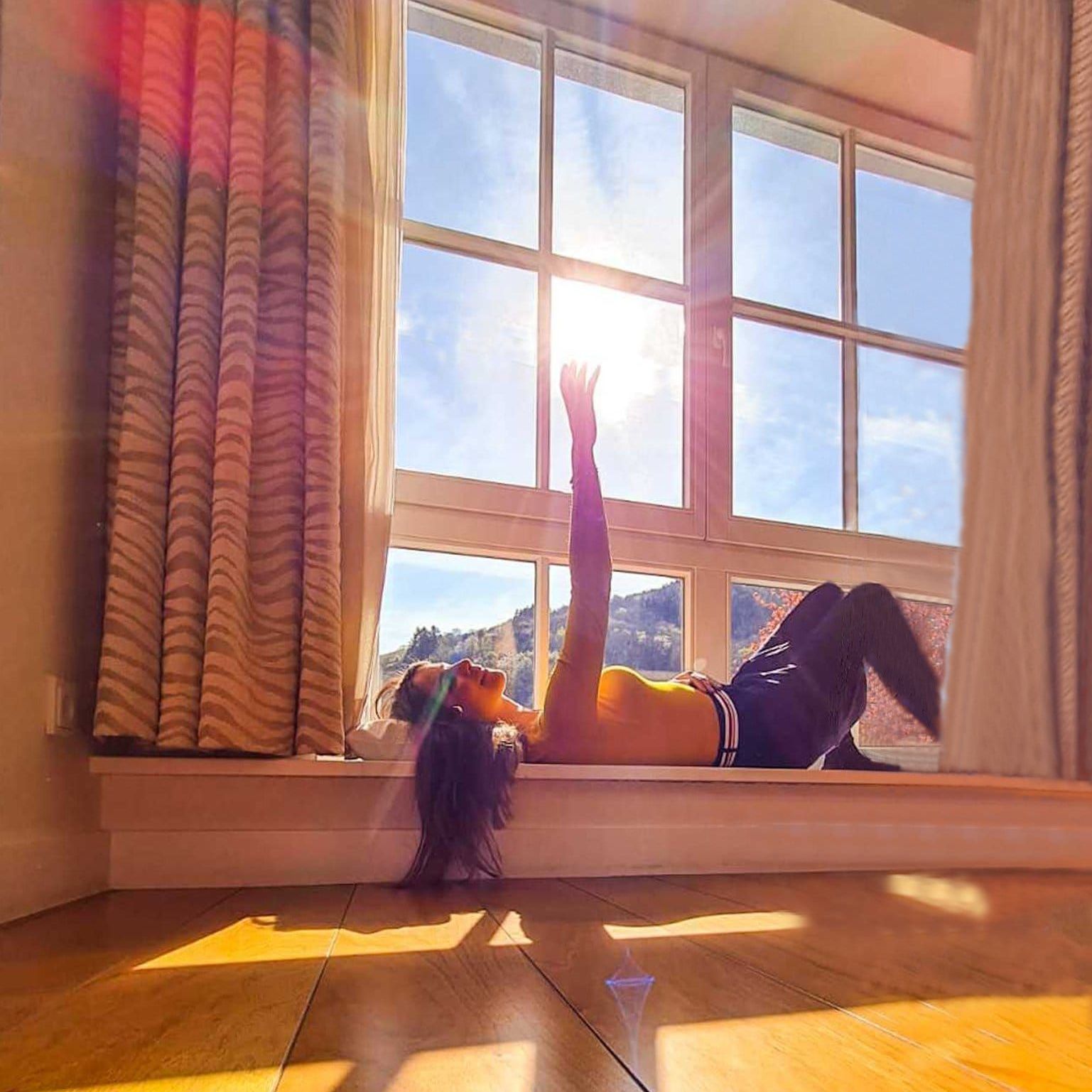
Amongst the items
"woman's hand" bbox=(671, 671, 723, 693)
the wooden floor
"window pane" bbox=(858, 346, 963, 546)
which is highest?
"window pane" bbox=(858, 346, 963, 546)

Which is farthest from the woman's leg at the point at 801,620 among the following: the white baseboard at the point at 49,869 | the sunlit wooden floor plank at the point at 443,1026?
the white baseboard at the point at 49,869

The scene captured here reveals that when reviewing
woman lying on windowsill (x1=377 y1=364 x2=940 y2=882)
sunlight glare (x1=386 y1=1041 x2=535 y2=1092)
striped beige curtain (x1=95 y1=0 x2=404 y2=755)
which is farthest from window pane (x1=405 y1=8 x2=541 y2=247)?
sunlight glare (x1=386 y1=1041 x2=535 y2=1092)

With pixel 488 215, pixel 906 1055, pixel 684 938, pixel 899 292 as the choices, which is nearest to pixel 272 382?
pixel 488 215

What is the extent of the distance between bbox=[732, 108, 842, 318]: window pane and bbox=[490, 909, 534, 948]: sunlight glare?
164cm

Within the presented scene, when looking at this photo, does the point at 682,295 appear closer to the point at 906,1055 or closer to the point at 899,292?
the point at 899,292

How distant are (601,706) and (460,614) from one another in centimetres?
36

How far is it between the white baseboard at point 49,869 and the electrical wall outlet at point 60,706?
0.47ft

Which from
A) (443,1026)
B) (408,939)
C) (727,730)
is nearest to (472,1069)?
(443,1026)

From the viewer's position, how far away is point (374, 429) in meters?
1.68

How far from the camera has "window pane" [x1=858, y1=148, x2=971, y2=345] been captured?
1.63m

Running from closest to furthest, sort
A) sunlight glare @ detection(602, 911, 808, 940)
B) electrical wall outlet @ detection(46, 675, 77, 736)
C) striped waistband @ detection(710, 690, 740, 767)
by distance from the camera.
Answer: sunlight glare @ detection(602, 911, 808, 940) < electrical wall outlet @ detection(46, 675, 77, 736) < striped waistband @ detection(710, 690, 740, 767)

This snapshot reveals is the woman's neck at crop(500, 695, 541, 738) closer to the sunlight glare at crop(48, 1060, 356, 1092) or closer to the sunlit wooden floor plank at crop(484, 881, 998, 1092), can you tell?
the sunlit wooden floor plank at crop(484, 881, 998, 1092)

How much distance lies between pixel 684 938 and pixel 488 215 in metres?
1.59

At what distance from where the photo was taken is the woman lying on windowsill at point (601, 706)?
5.10ft
